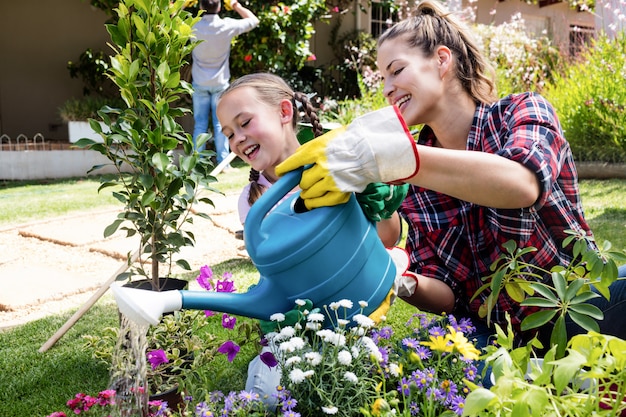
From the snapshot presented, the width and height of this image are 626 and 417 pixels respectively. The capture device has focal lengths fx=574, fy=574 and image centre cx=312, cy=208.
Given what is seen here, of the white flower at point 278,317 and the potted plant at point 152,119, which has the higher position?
the potted plant at point 152,119

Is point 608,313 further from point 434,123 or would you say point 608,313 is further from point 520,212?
point 434,123

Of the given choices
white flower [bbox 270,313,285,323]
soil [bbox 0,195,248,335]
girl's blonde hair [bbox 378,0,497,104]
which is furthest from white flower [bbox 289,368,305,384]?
soil [bbox 0,195,248,335]

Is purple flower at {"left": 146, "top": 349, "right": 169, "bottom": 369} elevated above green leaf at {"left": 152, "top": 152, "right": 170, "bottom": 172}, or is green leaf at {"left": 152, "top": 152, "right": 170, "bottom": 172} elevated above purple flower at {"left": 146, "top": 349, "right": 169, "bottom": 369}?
green leaf at {"left": 152, "top": 152, "right": 170, "bottom": 172}

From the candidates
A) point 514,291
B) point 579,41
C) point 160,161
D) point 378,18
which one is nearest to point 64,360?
point 160,161

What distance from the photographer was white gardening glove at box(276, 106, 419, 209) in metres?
1.08

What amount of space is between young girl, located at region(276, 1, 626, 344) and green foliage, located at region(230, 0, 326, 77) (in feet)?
17.8

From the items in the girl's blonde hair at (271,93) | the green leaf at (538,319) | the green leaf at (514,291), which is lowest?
the green leaf at (514,291)

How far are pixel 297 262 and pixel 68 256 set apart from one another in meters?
2.51

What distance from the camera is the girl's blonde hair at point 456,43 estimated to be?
5.10 ft

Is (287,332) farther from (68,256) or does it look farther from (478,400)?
(68,256)

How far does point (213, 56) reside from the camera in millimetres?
5762

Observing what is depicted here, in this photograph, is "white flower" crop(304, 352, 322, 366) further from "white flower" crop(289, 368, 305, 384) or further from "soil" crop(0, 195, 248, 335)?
"soil" crop(0, 195, 248, 335)

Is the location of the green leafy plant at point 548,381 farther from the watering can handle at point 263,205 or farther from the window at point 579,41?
the window at point 579,41

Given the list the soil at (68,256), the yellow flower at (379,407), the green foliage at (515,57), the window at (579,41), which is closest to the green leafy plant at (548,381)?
the yellow flower at (379,407)
